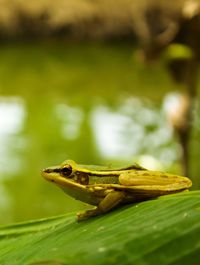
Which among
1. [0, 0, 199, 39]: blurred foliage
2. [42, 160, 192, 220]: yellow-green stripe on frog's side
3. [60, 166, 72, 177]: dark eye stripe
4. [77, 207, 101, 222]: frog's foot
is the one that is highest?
[0, 0, 199, 39]: blurred foliage

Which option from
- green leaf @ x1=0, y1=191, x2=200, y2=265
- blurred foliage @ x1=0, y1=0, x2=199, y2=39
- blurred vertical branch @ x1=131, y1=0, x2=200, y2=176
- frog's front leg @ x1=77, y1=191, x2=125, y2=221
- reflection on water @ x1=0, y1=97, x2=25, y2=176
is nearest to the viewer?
green leaf @ x1=0, y1=191, x2=200, y2=265

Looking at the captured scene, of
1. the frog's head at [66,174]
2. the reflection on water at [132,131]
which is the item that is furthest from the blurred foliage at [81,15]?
the frog's head at [66,174]

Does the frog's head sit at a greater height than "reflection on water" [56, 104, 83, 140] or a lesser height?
lesser

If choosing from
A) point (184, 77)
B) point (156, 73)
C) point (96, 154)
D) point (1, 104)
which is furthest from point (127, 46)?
point (184, 77)

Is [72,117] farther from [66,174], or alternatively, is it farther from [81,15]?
[66,174]

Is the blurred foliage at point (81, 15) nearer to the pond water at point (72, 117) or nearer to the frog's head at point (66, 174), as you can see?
the pond water at point (72, 117)

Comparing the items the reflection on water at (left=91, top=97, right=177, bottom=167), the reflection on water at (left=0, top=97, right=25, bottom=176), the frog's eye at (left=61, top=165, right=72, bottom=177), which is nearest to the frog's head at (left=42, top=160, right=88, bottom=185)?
the frog's eye at (left=61, top=165, right=72, bottom=177)

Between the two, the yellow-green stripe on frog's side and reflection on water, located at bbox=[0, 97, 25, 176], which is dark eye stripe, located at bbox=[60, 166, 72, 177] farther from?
reflection on water, located at bbox=[0, 97, 25, 176]
